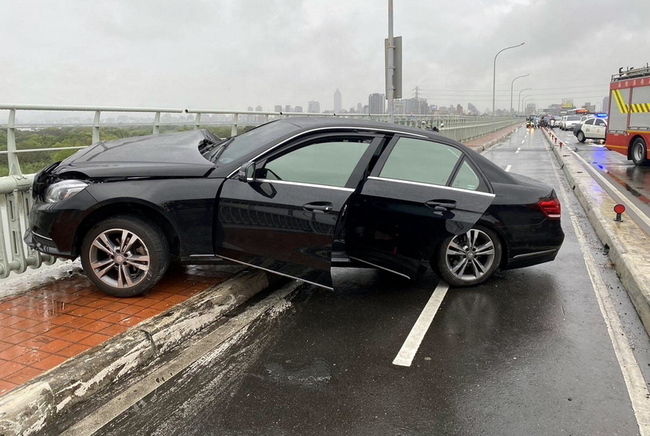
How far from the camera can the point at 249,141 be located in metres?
5.21

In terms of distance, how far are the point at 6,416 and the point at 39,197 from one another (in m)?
2.30

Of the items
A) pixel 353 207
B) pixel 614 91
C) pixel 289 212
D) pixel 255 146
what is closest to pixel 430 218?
pixel 353 207

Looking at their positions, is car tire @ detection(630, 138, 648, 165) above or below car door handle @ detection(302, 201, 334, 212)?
below

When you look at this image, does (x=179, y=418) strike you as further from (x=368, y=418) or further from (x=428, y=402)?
(x=428, y=402)

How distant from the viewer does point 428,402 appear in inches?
131

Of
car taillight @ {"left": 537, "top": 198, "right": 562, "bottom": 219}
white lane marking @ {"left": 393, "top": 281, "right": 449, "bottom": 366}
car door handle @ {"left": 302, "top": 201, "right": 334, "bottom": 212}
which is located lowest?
white lane marking @ {"left": 393, "top": 281, "right": 449, "bottom": 366}

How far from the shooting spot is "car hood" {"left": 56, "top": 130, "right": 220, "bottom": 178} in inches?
180

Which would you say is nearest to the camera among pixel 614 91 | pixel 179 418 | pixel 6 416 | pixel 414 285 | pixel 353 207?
pixel 6 416

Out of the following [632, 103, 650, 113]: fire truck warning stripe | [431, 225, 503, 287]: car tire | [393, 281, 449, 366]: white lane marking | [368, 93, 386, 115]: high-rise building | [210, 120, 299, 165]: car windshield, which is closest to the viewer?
[393, 281, 449, 366]: white lane marking

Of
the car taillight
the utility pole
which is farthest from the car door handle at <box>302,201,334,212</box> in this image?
the utility pole

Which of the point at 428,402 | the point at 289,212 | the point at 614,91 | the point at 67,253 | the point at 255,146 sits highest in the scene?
the point at 614,91

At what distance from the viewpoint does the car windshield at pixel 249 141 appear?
4895mm

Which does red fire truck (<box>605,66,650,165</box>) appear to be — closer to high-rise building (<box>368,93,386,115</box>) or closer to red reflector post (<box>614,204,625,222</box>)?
high-rise building (<box>368,93,386,115</box>)

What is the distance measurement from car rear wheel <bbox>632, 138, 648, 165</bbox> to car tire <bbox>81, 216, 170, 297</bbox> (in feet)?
56.6
